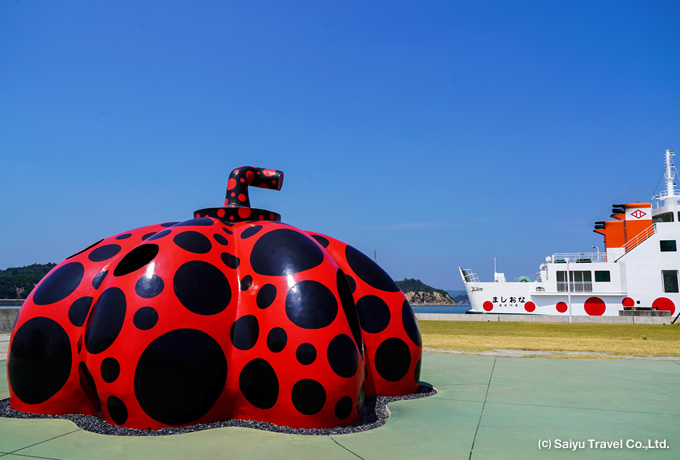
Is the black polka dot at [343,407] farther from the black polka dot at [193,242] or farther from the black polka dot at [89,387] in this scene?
the black polka dot at [89,387]

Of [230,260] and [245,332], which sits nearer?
[245,332]

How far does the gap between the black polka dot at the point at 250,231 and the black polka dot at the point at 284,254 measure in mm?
214

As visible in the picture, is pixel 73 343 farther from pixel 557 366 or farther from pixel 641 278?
pixel 641 278

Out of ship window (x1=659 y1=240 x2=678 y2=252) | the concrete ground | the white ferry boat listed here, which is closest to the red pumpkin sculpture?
the concrete ground

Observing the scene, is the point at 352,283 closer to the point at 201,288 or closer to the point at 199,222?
the point at 199,222

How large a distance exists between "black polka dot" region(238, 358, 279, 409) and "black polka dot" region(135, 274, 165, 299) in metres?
1.42

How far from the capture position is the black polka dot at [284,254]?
6648 millimetres

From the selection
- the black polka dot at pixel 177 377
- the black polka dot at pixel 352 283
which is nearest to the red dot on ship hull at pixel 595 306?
the black polka dot at pixel 352 283

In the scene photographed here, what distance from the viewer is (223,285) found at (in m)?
6.56

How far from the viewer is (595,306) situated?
44.5m

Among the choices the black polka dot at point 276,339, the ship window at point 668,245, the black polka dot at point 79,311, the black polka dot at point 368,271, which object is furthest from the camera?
the ship window at point 668,245

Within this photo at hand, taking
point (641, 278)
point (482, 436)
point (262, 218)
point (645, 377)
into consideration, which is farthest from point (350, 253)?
point (641, 278)

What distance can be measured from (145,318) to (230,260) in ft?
4.51

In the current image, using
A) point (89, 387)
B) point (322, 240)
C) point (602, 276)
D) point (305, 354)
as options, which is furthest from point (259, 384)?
point (602, 276)
